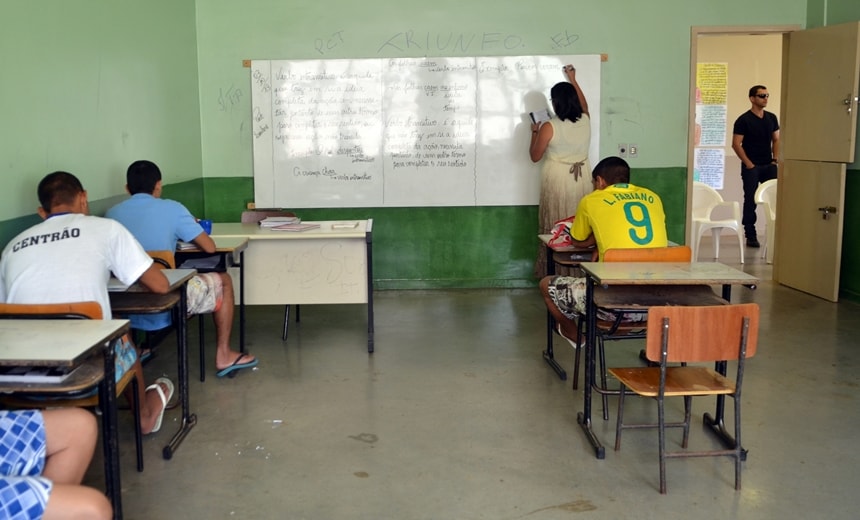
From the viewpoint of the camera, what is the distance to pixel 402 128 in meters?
6.34

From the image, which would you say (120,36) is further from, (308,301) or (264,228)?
(308,301)

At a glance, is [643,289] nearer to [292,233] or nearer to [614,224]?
[614,224]

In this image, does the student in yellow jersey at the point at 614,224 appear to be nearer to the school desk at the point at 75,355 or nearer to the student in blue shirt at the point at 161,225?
the student in blue shirt at the point at 161,225

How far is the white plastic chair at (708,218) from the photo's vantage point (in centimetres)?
757

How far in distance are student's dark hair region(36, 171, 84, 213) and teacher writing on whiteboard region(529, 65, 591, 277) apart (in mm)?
3689

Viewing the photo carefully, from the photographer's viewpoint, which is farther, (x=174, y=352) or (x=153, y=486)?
(x=174, y=352)

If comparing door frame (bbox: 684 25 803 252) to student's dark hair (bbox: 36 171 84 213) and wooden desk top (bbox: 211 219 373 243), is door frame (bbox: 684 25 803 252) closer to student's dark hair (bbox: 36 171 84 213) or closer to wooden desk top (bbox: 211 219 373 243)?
wooden desk top (bbox: 211 219 373 243)

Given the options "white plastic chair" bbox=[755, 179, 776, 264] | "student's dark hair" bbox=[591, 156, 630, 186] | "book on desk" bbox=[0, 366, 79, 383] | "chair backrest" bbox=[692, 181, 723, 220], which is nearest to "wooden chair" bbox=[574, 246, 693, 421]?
"student's dark hair" bbox=[591, 156, 630, 186]

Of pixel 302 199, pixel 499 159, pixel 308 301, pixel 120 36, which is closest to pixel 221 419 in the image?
pixel 308 301

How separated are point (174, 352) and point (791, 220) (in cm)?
489

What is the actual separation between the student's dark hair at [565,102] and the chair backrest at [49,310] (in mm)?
3937

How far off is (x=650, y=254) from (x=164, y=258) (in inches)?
88.3

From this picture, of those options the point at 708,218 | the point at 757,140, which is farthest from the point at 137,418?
the point at 757,140

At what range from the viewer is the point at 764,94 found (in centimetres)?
820
